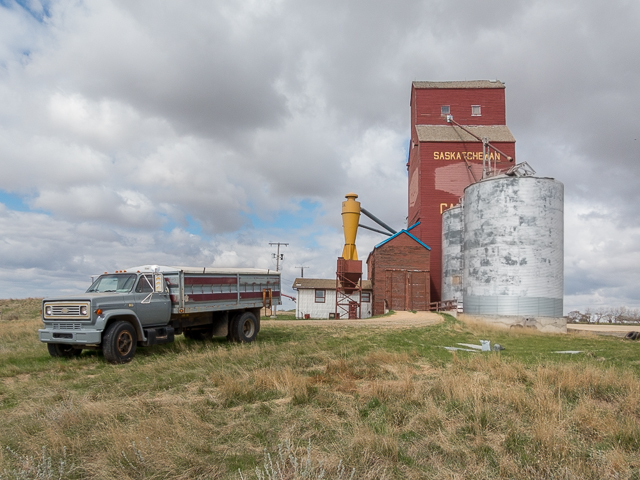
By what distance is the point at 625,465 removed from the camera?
208 inches

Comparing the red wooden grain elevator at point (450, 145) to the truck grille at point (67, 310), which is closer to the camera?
the truck grille at point (67, 310)

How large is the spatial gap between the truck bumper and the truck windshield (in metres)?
1.59

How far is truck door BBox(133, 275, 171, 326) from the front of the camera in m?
13.4

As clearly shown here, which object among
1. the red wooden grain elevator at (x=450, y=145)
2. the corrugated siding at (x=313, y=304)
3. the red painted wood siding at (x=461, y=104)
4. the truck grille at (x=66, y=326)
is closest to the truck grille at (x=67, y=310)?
the truck grille at (x=66, y=326)

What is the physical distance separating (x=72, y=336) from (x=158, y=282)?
2591mm

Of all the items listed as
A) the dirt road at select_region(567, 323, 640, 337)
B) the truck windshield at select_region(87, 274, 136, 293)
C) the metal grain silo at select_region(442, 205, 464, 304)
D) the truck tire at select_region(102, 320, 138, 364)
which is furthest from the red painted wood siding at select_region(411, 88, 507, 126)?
the truck tire at select_region(102, 320, 138, 364)

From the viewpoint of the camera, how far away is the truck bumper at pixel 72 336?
12148mm

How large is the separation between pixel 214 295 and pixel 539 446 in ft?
37.6

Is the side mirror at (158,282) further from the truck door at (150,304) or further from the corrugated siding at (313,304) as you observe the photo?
the corrugated siding at (313,304)

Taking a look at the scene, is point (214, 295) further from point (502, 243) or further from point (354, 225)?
point (354, 225)

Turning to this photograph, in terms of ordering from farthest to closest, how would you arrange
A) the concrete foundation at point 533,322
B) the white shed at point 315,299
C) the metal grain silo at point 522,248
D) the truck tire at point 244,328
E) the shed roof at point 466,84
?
the white shed at point 315,299 → the shed roof at point 466,84 → the metal grain silo at point 522,248 → the concrete foundation at point 533,322 → the truck tire at point 244,328

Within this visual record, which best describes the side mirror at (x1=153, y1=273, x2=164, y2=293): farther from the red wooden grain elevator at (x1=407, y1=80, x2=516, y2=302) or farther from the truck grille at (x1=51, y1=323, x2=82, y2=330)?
the red wooden grain elevator at (x1=407, y1=80, x2=516, y2=302)

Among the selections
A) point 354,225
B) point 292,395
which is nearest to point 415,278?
point 354,225

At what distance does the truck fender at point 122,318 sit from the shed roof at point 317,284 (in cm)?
3757
